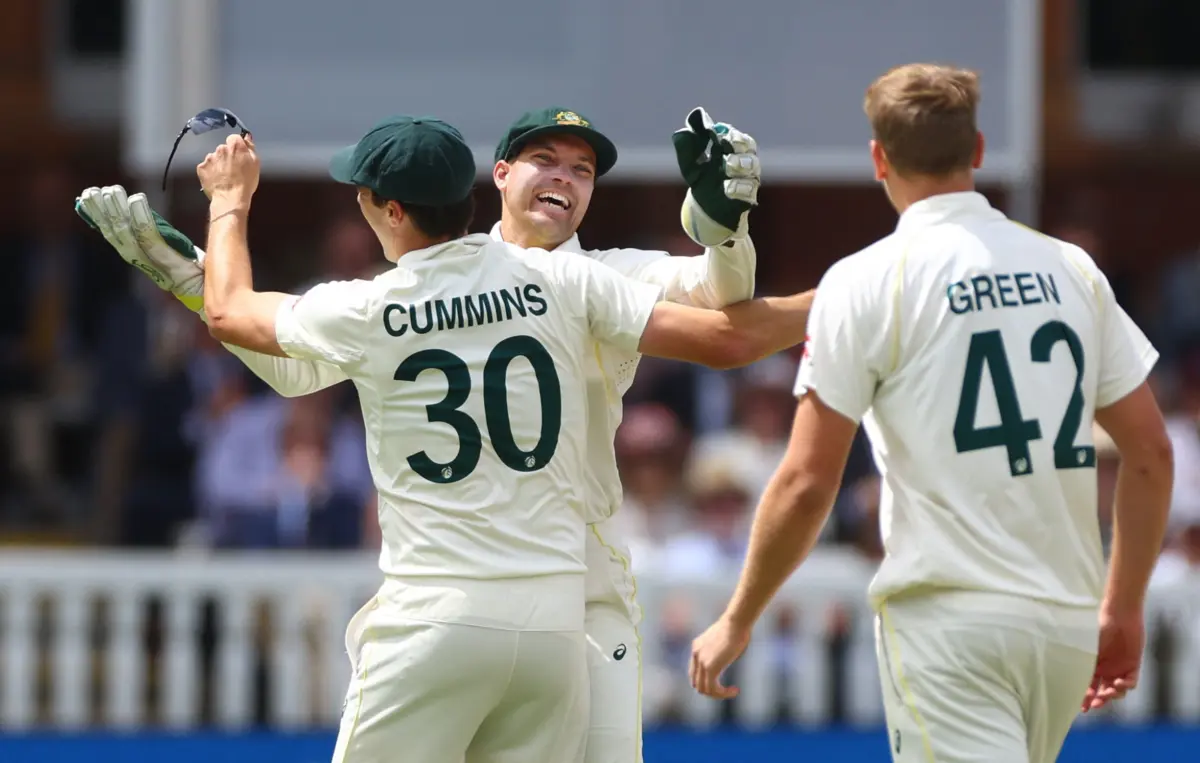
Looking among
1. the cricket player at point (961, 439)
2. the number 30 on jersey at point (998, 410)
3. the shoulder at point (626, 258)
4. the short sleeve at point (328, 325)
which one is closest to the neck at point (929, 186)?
the cricket player at point (961, 439)

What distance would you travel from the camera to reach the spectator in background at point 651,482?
8.47 metres

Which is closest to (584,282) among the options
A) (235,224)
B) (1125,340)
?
(235,224)

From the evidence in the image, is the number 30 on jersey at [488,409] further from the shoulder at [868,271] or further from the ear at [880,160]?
the ear at [880,160]

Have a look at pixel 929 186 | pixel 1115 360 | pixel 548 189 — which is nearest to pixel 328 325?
pixel 548 189

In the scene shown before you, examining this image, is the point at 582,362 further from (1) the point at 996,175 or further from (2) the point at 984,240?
(1) the point at 996,175

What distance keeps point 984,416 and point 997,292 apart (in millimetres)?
241

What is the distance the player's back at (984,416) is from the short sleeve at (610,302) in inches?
18.4

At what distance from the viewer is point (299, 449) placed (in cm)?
867

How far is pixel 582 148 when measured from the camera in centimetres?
419

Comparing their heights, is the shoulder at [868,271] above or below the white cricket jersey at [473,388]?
above

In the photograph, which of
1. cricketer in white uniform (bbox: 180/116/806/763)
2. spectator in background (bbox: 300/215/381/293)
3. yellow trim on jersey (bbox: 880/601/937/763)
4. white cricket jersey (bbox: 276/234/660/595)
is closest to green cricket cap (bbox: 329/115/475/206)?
cricketer in white uniform (bbox: 180/116/806/763)

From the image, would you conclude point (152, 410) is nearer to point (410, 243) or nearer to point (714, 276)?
point (410, 243)

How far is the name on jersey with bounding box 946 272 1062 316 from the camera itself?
3.53 meters

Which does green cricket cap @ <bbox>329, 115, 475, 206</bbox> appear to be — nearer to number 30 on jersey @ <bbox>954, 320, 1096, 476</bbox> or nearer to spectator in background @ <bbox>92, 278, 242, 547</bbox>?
number 30 on jersey @ <bbox>954, 320, 1096, 476</bbox>
